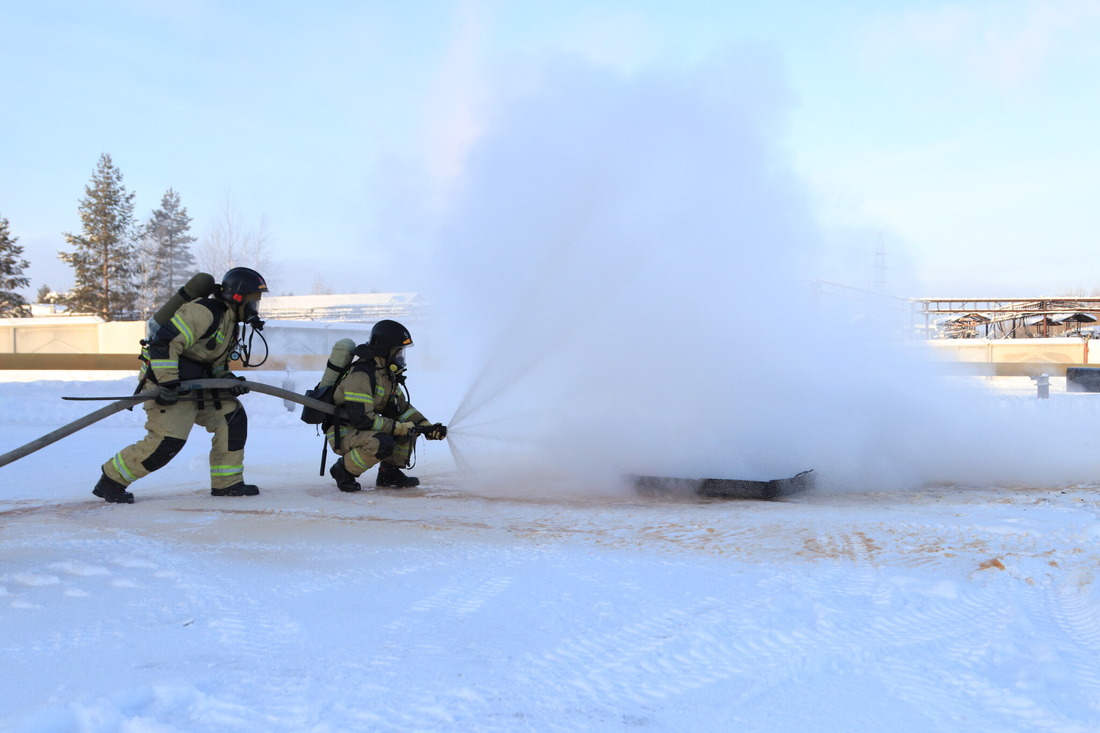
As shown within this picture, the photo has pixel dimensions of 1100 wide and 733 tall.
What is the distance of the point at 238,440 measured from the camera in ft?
20.9

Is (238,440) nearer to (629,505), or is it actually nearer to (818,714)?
(629,505)

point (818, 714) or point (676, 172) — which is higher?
point (676, 172)

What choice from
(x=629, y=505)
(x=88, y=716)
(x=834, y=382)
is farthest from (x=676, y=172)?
(x=88, y=716)

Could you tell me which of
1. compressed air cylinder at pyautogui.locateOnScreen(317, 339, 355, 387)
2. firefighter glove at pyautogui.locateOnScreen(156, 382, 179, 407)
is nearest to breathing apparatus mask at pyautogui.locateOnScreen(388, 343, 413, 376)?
compressed air cylinder at pyautogui.locateOnScreen(317, 339, 355, 387)

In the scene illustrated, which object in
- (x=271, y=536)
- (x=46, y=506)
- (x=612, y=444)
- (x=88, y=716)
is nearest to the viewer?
(x=88, y=716)

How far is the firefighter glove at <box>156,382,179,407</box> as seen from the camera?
5.80 m

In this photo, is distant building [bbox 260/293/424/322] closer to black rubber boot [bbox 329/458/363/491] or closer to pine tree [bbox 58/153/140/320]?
pine tree [bbox 58/153/140/320]

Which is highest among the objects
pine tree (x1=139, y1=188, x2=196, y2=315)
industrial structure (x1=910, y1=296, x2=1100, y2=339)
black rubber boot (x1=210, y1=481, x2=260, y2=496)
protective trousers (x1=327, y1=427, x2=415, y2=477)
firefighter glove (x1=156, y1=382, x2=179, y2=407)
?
pine tree (x1=139, y1=188, x2=196, y2=315)

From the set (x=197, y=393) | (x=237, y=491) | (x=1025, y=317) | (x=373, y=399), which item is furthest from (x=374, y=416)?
(x=1025, y=317)

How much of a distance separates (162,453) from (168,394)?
0.46 metres

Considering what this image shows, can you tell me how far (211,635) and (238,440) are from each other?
11.5ft

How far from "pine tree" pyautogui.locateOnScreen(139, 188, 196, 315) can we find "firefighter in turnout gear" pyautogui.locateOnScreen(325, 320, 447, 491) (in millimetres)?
48925

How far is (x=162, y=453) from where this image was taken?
5.95 metres

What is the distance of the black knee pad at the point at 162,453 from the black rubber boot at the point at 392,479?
170 cm
